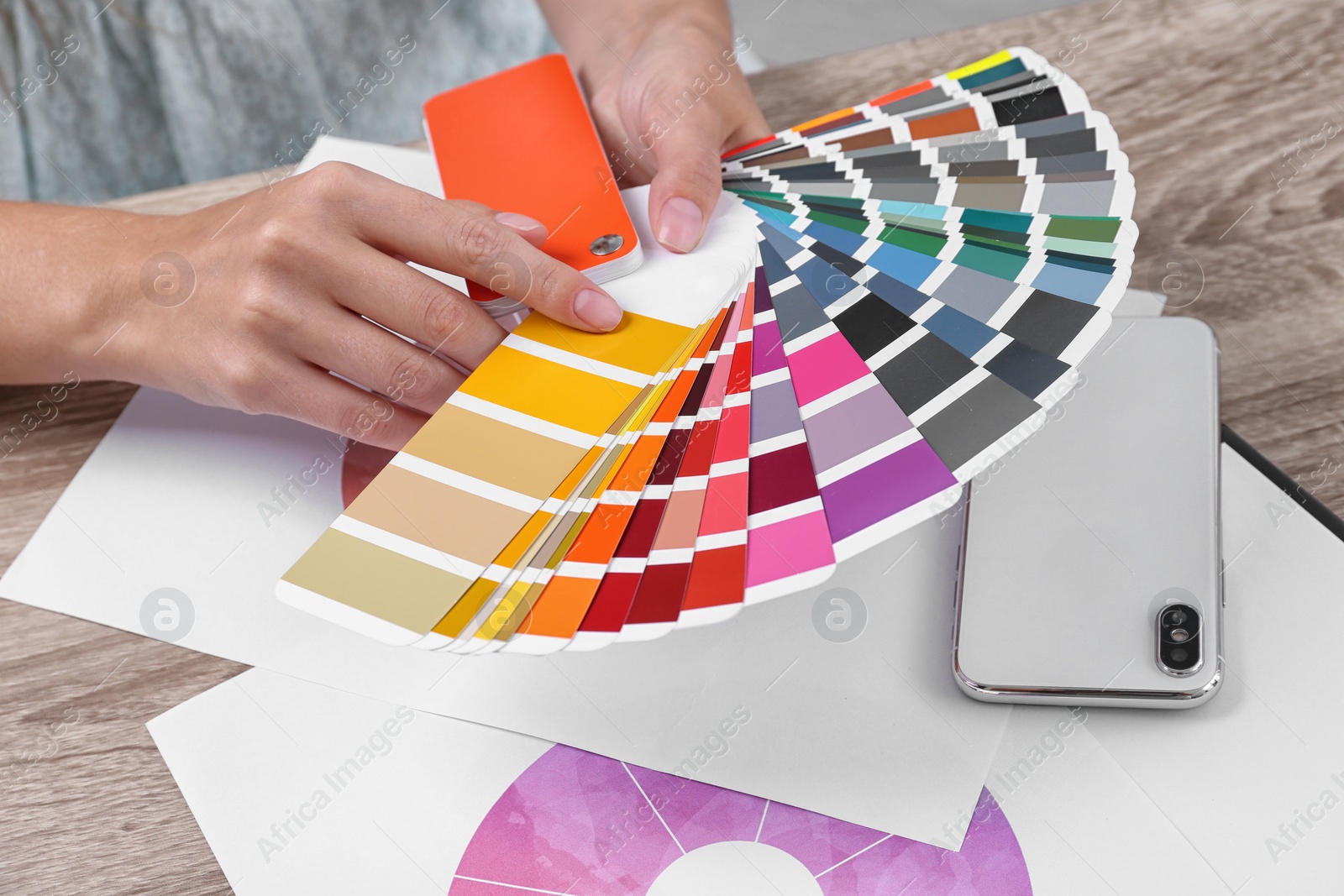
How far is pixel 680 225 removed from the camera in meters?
0.66

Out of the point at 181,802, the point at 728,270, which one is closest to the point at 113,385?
the point at 181,802

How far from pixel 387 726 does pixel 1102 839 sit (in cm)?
44

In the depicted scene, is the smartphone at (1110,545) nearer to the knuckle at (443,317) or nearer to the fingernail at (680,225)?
the fingernail at (680,225)

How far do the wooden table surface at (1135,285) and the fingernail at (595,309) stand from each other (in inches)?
13.5

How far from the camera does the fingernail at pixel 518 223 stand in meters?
0.66

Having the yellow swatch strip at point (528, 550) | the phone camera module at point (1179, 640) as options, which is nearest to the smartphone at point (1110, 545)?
the phone camera module at point (1179, 640)

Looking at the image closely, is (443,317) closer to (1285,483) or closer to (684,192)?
(684,192)

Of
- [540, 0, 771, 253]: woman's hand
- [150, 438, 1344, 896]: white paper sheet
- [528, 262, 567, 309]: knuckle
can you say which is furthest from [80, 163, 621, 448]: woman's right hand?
[150, 438, 1344, 896]: white paper sheet

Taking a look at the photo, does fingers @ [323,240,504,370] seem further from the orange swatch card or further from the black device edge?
the black device edge

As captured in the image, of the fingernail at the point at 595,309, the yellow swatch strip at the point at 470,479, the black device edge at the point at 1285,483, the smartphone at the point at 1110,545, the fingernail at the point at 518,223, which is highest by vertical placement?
the fingernail at the point at 518,223

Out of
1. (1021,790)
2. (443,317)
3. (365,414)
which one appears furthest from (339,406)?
(1021,790)

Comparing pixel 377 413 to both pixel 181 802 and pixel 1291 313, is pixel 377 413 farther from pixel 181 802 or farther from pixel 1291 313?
pixel 1291 313

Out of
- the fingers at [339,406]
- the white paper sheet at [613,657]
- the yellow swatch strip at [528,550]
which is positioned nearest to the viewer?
the yellow swatch strip at [528,550]

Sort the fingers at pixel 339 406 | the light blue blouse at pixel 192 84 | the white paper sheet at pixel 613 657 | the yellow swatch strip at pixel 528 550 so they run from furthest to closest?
the light blue blouse at pixel 192 84 → the fingers at pixel 339 406 → the white paper sheet at pixel 613 657 → the yellow swatch strip at pixel 528 550
